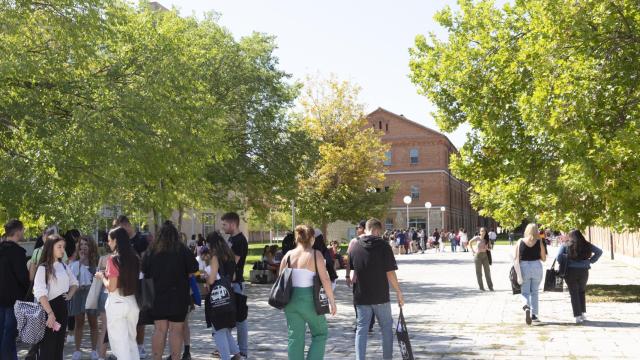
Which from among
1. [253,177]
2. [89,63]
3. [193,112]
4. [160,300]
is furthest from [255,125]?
[160,300]

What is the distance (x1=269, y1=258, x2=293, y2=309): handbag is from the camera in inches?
289

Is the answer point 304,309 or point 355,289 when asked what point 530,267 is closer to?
point 355,289

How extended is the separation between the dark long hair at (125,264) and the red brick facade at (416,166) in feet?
238

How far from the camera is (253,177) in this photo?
29.6 meters

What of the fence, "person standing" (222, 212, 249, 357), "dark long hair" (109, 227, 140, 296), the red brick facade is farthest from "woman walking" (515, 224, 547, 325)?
the red brick facade

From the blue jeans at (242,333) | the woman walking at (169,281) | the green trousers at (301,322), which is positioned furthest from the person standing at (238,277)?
the green trousers at (301,322)

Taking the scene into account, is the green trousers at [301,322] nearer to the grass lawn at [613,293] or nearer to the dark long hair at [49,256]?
the dark long hair at [49,256]

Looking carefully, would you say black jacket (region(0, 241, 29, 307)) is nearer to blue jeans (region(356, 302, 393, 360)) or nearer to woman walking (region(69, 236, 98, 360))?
woman walking (region(69, 236, 98, 360))

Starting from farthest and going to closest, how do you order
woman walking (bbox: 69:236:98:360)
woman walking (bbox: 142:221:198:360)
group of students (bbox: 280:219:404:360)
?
woman walking (bbox: 69:236:98:360), woman walking (bbox: 142:221:198:360), group of students (bbox: 280:219:404:360)

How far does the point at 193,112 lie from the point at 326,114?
22721 millimetres

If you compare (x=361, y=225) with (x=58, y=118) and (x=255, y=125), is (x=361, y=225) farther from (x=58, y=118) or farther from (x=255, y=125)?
(x=255, y=125)

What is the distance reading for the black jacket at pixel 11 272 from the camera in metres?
8.27

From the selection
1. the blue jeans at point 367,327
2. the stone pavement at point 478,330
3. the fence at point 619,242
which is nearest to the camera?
the blue jeans at point 367,327

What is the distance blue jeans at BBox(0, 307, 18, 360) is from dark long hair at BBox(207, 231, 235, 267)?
2.33 metres
